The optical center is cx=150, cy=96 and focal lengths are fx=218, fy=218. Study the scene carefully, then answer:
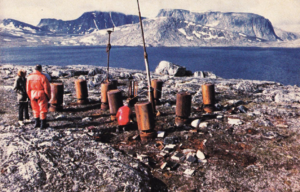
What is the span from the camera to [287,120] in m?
7.66

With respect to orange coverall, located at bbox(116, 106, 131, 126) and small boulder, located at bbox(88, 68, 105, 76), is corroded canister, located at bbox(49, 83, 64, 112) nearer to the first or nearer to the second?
orange coverall, located at bbox(116, 106, 131, 126)

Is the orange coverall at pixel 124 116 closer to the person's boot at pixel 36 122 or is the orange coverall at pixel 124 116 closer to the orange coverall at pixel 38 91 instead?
the orange coverall at pixel 38 91

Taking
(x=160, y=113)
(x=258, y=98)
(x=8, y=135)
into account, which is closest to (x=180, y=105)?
(x=160, y=113)

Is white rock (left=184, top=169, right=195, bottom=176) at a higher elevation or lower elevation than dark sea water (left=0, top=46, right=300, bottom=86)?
lower

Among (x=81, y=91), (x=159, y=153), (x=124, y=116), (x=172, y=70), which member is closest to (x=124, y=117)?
(x=124, y=116)

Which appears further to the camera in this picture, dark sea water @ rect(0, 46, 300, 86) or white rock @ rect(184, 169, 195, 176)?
dark sea water @ rect(0, 46, 300, 86)

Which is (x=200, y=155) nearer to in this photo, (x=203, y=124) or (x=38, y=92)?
(x=203, y=124)

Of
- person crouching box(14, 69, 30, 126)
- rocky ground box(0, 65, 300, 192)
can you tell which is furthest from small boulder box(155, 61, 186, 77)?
person crouching box(14, 69, 30, 126)

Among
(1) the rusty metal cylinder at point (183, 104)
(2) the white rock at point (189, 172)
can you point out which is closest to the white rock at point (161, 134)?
(1) the rusty metal cylinder at point (183, 104)

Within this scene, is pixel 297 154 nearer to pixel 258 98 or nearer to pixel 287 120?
pixel 287 120

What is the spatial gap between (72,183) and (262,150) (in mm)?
4587

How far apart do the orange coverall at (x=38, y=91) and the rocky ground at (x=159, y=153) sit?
2.29 ft

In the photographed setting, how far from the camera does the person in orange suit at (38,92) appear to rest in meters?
6.35

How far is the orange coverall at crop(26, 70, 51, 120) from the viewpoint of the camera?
20.8 ft
